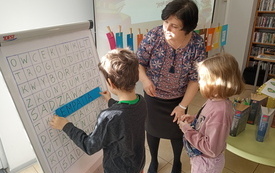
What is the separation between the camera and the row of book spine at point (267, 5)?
13.5 feet

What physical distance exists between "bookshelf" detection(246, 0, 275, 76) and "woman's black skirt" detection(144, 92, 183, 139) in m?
3.55

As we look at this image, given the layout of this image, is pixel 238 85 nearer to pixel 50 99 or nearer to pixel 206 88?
pixel 206 88

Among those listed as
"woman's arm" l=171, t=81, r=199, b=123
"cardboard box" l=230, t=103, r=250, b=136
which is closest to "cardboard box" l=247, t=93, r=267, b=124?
"cardboard box" l=230, t=103, r=250, b=136

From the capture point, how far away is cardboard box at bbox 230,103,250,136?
61.1 inches

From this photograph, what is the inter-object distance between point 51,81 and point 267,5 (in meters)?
4.50

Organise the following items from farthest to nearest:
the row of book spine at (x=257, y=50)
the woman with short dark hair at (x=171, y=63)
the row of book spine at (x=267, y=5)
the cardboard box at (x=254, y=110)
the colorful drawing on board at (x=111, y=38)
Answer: the row of book spine at (x=257, y=50) < the row of book spine at (x=267, y=5) < the colorful drawing on board at (x=111, y=38) < the cardboard box at (x=254, y=110) < the woman with short dark hair at (x=171, y=63)

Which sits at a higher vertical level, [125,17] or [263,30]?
[125,17]

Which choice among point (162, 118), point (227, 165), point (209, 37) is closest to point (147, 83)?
point (162, 118)

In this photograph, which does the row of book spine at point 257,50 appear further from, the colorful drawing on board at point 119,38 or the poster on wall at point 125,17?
the colorful drawing on board at point 119,38

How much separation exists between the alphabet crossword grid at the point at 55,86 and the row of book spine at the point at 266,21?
166 inches

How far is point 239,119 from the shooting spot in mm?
1548

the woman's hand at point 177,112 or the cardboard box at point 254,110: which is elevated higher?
the woman's hand at point 177,112

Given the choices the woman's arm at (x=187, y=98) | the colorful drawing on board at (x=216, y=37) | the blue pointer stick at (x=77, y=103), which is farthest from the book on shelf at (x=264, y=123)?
the colorful drawing on board at (x=216, y=37)

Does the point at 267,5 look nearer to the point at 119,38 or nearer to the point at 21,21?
the point at 119,38
